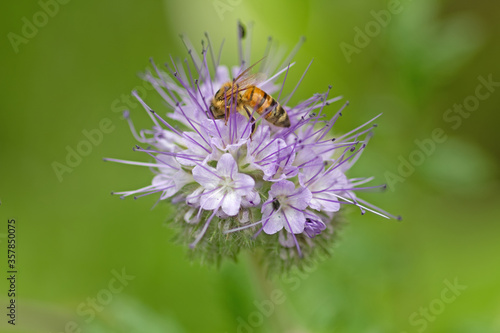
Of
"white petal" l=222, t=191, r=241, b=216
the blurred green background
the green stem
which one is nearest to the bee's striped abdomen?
"white petal" l=222, t=191, r=241, b=216

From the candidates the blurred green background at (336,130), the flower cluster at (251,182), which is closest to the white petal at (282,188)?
the flower cluster at (251,182)

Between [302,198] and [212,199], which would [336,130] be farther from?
[212,199]

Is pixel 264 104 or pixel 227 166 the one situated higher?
pixel 264 104

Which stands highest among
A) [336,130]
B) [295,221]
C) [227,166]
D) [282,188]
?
[227,166]

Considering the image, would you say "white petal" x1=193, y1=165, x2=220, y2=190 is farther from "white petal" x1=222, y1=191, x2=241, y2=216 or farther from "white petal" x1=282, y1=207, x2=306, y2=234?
"white petal" x1=282, y1=207, x2=306, y2=234

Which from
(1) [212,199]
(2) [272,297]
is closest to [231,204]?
(1) [212,199]
